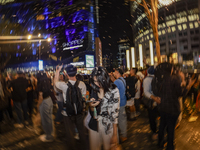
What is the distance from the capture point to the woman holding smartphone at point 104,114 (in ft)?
6.58

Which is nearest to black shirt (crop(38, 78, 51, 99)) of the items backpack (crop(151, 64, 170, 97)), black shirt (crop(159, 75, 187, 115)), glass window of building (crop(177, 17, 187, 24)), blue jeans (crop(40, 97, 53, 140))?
blue jeans (crop(40, 97, 53, 140))

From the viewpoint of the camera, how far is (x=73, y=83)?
297cm

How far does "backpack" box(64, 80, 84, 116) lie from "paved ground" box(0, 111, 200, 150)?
1193mm

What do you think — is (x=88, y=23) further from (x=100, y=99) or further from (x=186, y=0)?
(x=100, y=99)

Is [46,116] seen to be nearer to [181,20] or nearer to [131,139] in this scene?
[131,139]

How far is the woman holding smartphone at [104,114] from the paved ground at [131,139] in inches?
66.4

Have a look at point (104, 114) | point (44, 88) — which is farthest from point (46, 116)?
point (104, 114)

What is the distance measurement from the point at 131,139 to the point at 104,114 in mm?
2368

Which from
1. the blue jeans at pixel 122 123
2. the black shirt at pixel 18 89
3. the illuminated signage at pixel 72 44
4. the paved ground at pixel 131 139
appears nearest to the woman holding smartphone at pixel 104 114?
the paved ground at pixel 131 139

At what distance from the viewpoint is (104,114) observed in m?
2.01

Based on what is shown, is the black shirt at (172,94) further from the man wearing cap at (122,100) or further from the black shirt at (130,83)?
the black shirt at (130,83)

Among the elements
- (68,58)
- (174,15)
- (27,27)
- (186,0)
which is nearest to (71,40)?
(68,58)

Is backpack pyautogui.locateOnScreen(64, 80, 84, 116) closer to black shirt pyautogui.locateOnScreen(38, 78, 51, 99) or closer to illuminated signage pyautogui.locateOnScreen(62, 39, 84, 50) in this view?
black shirt pyautogui.locateOnScreen(38, 78, 51, 99)

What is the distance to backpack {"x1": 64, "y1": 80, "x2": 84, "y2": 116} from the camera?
2.91 m
